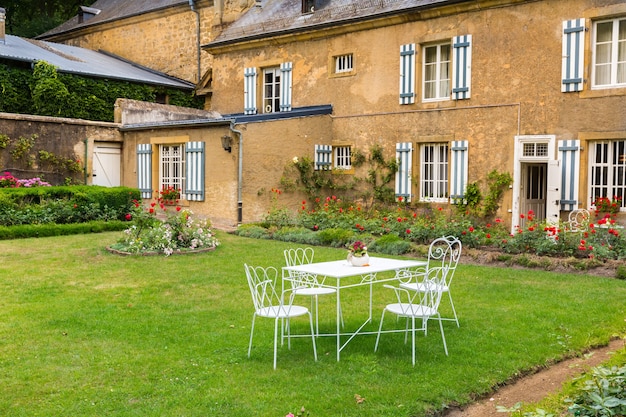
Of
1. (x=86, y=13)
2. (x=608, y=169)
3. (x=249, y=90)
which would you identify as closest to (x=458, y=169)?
(x=608, y=169)

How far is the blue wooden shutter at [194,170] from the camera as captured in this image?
52.3 feet

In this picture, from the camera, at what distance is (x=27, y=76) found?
18.7 meters

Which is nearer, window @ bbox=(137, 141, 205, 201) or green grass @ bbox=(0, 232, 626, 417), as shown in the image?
green grass @ bbox=(0, 232, 626, 417)

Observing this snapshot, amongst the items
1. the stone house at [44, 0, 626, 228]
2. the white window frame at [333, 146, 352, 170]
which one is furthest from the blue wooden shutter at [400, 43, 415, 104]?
the white window frame at [333, 146, 352, 170]

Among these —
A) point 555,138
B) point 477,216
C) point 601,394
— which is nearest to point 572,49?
point 555,138

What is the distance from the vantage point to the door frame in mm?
12531

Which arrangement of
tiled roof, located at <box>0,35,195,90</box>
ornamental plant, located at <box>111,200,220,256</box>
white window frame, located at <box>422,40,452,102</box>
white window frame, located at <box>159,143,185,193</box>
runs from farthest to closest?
tiled roof, located at <box>0,35,195,90</box>
white window frame, located at <box>159,143,185,193</box>
white window frame, located at <box>422,40,452,102</box>
ornamental plant, located at <box>111,200,220,256</box>

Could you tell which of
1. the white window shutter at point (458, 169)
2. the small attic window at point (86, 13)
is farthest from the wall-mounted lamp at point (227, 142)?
the small attic window at point (86, 13)

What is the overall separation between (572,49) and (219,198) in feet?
27.7

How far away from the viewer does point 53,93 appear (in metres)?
18.2

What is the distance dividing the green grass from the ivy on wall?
34.1ft

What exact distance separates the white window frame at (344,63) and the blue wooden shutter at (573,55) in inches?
206

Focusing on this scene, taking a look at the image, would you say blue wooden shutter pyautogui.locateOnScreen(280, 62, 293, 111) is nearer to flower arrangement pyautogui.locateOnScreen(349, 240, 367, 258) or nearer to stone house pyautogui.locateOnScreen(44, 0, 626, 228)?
stone house pyautogui.locateOnScreen(44, 0, 626, 228)

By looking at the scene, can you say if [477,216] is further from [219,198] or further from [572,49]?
[219,198]
